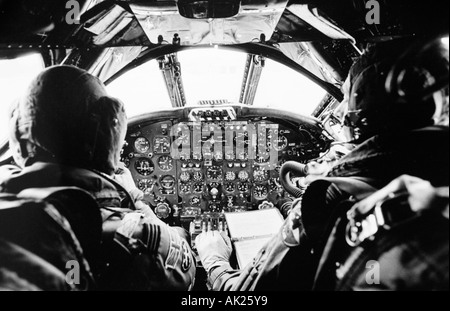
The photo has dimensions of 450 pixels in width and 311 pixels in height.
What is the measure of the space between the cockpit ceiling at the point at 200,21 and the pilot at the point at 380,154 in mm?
168

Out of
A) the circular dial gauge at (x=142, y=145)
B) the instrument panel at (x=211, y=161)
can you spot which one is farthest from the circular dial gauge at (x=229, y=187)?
the circular dial gauge at (x=142, y=145)

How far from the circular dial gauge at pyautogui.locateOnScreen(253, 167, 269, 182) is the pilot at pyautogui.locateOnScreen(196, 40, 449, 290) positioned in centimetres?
70

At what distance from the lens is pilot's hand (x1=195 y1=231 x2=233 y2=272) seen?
143cm

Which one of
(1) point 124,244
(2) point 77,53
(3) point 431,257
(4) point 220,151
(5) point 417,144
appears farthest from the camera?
(4) point 220,151

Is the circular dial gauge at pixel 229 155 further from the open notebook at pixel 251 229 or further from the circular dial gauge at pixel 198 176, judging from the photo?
the open notebook at pixel 251 229

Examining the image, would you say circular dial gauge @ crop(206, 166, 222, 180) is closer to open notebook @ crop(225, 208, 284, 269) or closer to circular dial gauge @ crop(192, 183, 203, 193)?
circular dial gauge @ crop(192, 183, 203, 193)

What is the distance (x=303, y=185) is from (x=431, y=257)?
0.87 metres

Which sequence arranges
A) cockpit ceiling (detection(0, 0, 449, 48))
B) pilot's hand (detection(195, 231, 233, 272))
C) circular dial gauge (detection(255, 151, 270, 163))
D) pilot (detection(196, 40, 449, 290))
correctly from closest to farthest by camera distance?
pilot (detection(196, 40, 449, 290)), cockpit ceiling (detection(0, 0, 449, 48)), pilot's hand (detection(195, 231, 233, 272)), circular dial gauge (detection(255, 151, 270, 163))

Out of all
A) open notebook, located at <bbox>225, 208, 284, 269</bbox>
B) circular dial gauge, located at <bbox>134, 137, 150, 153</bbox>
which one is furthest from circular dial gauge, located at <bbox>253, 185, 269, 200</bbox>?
circular dial gauge, located at <bbox>134, 137, 150, 153</bbox>

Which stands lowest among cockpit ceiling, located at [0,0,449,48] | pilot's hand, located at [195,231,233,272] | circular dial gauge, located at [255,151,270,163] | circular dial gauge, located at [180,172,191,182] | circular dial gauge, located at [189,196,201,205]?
pilot's hand, located at [195,231,233,272]

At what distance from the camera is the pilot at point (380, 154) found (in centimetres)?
96

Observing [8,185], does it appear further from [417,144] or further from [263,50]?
[417,144]
